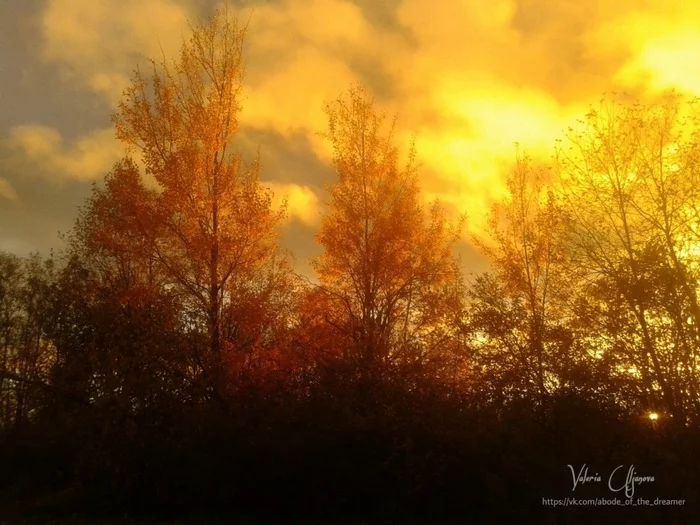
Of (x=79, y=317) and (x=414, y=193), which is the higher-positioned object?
(x=414, y=193)

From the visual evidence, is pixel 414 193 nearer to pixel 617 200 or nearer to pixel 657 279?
pixel 617 200

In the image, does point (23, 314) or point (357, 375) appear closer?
point (357, 375)

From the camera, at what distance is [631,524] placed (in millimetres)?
9625

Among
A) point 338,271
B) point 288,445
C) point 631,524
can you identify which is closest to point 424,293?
point 338,271

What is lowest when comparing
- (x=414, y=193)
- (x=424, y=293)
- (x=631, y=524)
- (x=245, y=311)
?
(x=631, y=524)

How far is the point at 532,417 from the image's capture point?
37.5ft

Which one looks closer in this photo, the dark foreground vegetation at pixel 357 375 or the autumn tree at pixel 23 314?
the dark foreground vegetation at pixel 357 375

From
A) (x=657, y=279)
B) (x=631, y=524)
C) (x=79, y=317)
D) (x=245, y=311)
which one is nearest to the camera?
(x=631, y=524)

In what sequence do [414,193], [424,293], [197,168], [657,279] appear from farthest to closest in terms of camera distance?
[414,193] → [424,293] → [197,168] → [657,279]

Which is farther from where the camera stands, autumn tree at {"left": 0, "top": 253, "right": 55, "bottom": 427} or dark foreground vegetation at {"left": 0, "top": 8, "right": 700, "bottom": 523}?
autumn tree at {"left": 0, "top": 253, "right": 55, "bottom": 427}

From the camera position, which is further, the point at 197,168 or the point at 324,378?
the point at 197,168

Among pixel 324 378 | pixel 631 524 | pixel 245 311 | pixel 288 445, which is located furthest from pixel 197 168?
pixel 631 524

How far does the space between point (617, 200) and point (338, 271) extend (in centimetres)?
779

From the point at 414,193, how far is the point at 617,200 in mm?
5731
